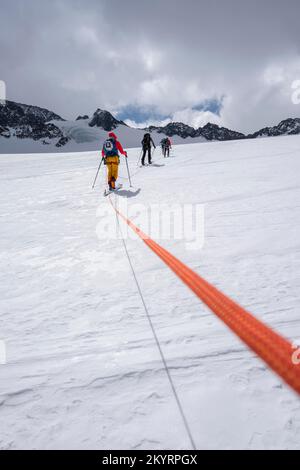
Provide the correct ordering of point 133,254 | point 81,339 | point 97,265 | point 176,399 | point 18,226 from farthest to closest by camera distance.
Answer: point 18,226 → point 133,254 → point 97,265 → point 81,339 → point 176,399

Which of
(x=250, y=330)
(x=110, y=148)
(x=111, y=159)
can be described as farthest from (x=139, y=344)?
(x=110, y=148)

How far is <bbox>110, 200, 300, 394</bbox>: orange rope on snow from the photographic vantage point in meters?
1.58

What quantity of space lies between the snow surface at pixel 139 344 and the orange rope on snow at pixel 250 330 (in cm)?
6

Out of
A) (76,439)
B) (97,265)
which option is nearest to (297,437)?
(76,439)

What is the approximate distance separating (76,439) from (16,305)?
164 cm

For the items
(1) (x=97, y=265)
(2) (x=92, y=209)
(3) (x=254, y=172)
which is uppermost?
(3) (x=254, y=172)

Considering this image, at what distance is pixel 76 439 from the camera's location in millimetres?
1353

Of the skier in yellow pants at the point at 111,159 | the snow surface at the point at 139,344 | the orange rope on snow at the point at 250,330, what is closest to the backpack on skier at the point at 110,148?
the skier in yellow pants at the point at 111,159

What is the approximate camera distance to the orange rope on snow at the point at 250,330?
1585mm

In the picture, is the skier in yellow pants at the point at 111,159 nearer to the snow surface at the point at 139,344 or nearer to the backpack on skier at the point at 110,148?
the backpack on skier at the point at 110,148

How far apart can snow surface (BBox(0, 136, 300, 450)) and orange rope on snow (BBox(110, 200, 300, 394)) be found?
61 mm

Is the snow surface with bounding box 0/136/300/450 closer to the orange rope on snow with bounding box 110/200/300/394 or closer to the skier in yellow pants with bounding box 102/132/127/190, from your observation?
the orange rope on snow with bounding box 110/200/300/394

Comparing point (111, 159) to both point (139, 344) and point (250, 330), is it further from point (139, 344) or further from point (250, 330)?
point (250, 330)
